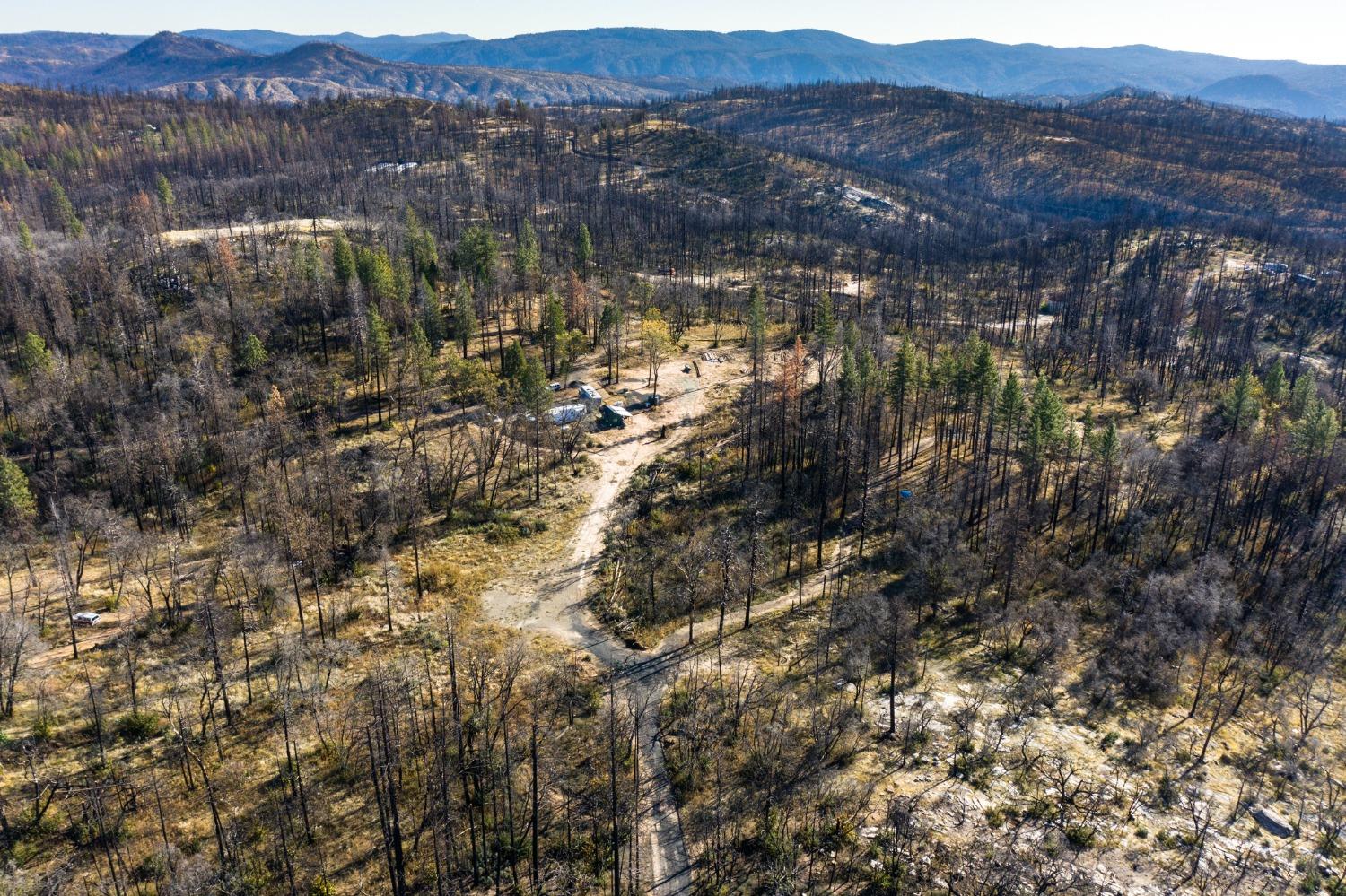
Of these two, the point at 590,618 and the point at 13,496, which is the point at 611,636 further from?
the point at 13,496

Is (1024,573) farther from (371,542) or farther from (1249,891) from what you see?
(371,542)

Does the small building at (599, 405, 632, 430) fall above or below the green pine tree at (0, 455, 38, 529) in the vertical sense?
below

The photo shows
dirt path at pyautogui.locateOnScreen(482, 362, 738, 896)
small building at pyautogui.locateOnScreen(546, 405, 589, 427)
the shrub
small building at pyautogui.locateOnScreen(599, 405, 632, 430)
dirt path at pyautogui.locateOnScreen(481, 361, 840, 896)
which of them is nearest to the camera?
dirt path at pyautogui.locateOnScreen(482, 362, 738, 896)

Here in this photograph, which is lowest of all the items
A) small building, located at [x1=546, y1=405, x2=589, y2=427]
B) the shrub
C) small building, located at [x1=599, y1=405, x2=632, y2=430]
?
the shrub

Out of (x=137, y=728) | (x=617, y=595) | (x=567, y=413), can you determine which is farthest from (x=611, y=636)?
(x=567, y=413)

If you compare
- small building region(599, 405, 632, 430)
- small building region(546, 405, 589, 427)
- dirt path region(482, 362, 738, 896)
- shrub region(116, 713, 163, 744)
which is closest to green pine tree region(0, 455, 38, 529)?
shrub region(116, 713, 163, 744)

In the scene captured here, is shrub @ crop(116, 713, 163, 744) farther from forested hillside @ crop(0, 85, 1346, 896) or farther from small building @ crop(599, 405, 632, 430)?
small building @ crop(599, 405, 632, 430)

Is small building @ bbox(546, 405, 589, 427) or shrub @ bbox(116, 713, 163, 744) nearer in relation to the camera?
shrub @ bbox(116, 713, 163, 744)

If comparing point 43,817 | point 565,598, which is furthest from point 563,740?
point 43,817
